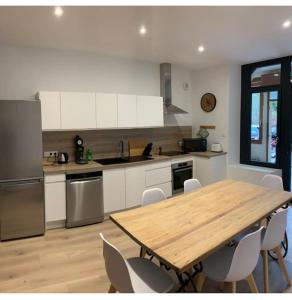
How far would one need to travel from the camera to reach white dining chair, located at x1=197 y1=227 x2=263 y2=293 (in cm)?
170

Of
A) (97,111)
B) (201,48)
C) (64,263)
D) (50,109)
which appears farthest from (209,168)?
(64,263)

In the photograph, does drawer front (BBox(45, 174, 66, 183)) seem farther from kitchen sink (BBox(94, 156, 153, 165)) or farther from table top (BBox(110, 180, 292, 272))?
table top (BBox(110, 180, 292, 272))

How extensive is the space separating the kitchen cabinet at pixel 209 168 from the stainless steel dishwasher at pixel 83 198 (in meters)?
2.05

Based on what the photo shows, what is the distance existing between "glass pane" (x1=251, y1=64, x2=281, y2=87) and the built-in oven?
196cm

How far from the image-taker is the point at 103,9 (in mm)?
2516

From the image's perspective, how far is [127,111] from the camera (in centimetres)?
424

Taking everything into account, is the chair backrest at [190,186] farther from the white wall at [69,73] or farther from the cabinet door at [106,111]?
the white wall at [69,73]

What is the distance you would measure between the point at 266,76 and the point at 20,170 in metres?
4.39

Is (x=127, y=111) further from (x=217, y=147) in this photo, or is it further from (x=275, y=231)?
(x=275, y=231)

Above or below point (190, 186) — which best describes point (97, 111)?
above

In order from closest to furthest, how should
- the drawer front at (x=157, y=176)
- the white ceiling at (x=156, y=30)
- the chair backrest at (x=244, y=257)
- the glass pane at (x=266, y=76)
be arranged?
the chair backrest at (x=244, y=257) → the white ceiling at (x=156, y=30) → the drawer front at (x=157, y=176) → the glass pane at (x=266, y=76)

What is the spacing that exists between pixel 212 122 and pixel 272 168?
1423 mm

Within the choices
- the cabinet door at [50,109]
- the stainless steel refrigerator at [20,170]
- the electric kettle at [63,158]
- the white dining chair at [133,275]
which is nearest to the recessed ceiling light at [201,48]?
the cabinet door at [50,109]

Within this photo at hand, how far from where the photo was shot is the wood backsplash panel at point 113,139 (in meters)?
4.09
